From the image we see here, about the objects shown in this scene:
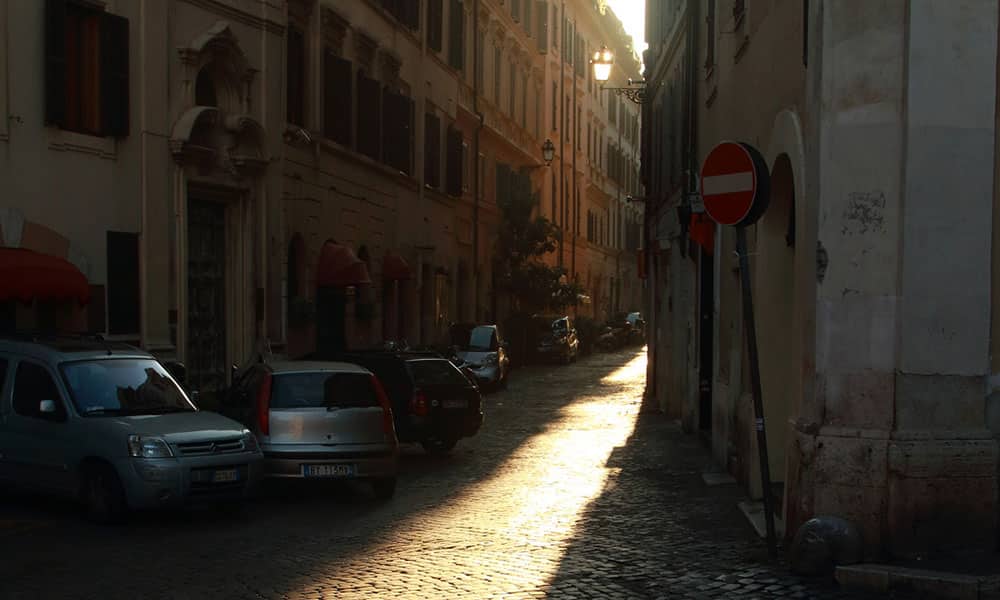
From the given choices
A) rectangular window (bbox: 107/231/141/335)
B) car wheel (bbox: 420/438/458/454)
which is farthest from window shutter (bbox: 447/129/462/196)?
car wheel (bbox: 420/438/458/454)

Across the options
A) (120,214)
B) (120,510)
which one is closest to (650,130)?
(120,214)

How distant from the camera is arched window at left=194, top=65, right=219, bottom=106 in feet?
77.3

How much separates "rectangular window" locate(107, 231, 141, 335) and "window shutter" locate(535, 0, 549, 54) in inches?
1462

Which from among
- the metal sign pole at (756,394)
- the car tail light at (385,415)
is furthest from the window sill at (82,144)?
the metal sign pole at (756,394)

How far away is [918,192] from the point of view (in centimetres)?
983

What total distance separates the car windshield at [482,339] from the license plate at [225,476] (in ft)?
71.7

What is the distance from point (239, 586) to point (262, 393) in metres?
4.93

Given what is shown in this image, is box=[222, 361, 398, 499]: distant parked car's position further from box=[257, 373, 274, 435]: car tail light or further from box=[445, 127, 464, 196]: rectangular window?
box=[445, 127, 464, 196]: rectangular window

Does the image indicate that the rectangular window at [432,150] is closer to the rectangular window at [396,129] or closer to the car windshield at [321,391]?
the rectangular window at [396,129]

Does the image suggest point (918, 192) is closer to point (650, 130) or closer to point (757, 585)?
point (757, 585)

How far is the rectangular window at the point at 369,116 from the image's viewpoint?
3081 centimetres

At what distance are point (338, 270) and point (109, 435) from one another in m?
15.8

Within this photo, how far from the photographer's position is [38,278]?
1822 cm

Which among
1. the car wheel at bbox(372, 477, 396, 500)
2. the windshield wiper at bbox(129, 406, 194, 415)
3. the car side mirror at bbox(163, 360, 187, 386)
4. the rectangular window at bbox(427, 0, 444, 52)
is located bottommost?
the car wheel at bbox(372, 477, 396, 500)
